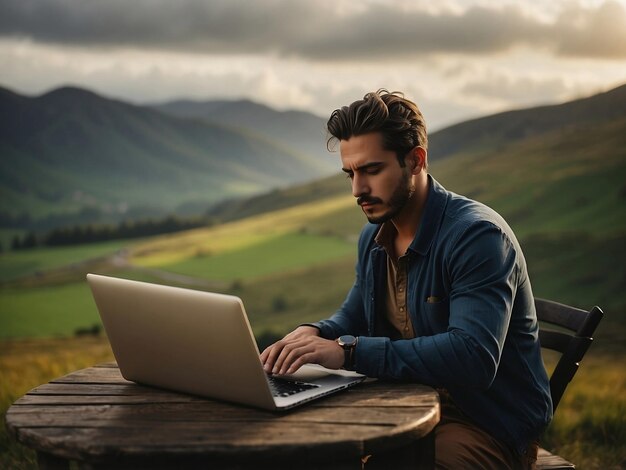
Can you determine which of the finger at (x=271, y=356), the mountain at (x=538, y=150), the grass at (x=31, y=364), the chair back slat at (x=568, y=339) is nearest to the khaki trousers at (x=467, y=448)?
the chair back slat at (x=568, y=339)

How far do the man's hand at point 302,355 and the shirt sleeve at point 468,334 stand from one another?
0.25 feet

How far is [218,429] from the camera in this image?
178cm

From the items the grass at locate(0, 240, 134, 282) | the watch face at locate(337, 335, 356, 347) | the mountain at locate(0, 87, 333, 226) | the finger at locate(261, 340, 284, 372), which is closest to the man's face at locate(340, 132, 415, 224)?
the watch face at locate(337, 335, 356, 347)

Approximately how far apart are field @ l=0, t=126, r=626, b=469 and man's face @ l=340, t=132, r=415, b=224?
2691 mm

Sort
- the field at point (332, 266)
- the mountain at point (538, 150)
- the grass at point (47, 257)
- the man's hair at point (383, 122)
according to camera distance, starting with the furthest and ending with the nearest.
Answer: the grass at point (47, 257)
the mountain at point (538, 150)
the field at point (332, 266)
the man's hair at point (383, 122)

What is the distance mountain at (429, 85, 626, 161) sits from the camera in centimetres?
682

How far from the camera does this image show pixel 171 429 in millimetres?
1799

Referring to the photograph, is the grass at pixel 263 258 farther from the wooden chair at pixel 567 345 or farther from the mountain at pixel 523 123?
the wooden chair at pixel 567 345

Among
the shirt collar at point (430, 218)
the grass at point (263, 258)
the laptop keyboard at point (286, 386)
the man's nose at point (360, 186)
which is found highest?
the man's nose at point (360, 186)

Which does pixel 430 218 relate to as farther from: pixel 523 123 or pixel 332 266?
pixel 523 123

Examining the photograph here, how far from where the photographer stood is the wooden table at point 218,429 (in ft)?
5.50

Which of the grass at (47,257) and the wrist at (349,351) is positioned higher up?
the wrist at (349,351)

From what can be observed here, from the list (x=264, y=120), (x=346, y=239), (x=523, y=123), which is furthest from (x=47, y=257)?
(x=523, y=123)

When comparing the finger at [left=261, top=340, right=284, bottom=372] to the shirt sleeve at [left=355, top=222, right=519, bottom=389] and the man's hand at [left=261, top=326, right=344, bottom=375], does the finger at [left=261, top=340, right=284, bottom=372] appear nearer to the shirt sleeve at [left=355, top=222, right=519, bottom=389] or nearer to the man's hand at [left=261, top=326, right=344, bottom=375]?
the man's hand at [left=261, top=326, right=344, bottom=375]
